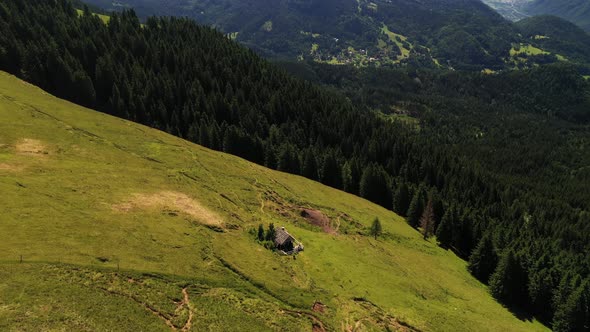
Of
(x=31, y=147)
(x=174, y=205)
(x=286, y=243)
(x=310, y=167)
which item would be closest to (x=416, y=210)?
(x=310, y=167)

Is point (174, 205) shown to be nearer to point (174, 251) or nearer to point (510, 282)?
point (174, 251)

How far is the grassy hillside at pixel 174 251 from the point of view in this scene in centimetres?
4012

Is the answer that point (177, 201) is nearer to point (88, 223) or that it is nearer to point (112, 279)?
point (88, 223)

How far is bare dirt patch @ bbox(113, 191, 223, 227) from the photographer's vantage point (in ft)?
201

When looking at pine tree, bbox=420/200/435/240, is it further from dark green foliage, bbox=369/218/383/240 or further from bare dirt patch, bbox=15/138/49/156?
bare dirt patch, bbox=15/138/49/156

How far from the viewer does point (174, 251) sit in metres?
51.8

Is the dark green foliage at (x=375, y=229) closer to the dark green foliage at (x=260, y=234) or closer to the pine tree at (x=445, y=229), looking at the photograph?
the pine tree at (x=445, y=229)

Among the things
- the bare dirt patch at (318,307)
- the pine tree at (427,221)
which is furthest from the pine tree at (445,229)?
the bare dirt patch at (318,307)

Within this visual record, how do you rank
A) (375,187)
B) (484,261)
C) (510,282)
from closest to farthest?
(510,282), (484,261), (375,187)

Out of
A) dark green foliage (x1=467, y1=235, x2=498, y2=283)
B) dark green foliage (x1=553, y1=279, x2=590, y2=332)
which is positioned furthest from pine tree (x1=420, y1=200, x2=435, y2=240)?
dark green foliage (x1=553, y1=279, x2=590, y2=332)

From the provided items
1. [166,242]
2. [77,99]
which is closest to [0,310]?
[166,242]

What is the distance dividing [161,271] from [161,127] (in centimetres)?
9815

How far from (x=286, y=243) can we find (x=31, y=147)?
175ft

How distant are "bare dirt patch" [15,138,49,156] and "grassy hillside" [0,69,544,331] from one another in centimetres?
20
